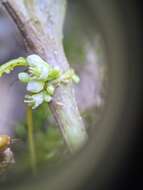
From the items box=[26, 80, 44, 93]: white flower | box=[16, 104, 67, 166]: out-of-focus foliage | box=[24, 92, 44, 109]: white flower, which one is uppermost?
box=[26, 80, 44, 93]: white flower

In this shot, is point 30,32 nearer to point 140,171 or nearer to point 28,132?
point 28,132

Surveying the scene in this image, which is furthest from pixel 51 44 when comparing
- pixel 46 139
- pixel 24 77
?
pixel 46 139

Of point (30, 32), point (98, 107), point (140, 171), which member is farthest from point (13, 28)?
point (140, 171)

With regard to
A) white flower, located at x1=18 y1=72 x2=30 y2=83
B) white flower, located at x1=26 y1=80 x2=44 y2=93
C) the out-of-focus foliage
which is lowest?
the out-of-focus foliage

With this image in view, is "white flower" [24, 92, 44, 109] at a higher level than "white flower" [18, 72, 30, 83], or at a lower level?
lower

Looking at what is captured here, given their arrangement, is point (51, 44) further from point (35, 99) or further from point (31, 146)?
point (31, 146)
